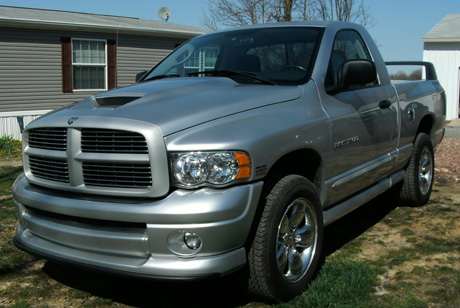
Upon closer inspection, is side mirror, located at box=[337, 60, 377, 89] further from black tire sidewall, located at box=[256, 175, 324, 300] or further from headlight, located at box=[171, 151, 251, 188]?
headlight, located at box=[171, 151, 251, 188]

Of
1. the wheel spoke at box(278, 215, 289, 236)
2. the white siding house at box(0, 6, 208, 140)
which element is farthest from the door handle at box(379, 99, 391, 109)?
the white siding house at box(0, 6, 208, 140)

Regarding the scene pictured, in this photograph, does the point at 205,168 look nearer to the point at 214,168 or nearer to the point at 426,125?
the point at 214,168

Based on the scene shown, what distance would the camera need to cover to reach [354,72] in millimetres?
3873

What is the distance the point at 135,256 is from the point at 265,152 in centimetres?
95

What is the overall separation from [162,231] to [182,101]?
869mm

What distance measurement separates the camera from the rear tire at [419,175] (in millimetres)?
5449

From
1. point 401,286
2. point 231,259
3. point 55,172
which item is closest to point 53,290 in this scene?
point 55,172

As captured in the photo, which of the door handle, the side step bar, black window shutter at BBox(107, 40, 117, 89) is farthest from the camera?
black window shutter at BBox(107, 40, 117, 89)

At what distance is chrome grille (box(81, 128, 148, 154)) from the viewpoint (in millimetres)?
2820

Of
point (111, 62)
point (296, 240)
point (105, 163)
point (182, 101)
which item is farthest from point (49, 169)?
point (111, 62)

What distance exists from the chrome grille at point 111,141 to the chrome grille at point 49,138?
20 centimetres

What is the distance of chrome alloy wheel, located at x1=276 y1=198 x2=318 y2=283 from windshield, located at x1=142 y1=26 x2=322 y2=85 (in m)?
0.97

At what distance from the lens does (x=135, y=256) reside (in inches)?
112

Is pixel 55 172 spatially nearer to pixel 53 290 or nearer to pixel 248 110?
pixel 53 290
